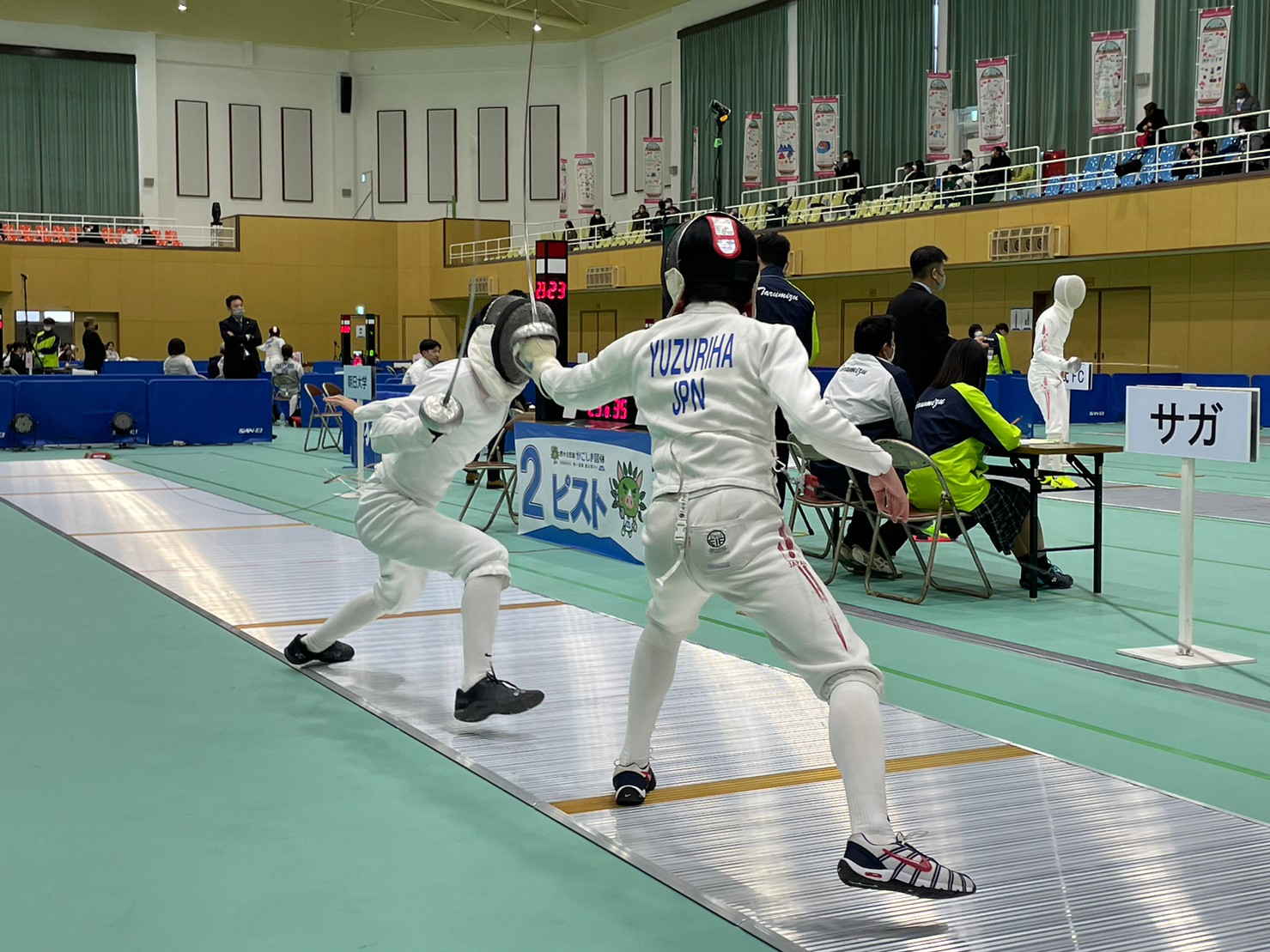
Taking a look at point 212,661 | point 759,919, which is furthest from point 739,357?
point 212,661

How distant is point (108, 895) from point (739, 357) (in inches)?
76.1

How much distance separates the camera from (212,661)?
17.1 ft

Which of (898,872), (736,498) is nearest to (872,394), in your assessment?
(736,498)

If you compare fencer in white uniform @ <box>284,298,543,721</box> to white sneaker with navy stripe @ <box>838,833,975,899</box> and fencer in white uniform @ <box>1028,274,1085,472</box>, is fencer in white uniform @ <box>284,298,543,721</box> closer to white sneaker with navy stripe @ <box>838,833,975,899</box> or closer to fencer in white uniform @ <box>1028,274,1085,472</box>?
white sneaker with navy stripe @ <box>838,833,975,899</box>

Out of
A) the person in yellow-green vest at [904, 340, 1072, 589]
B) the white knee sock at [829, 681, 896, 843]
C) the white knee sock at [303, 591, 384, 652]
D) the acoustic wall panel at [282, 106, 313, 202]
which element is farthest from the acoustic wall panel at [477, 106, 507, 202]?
the white knee sock at [829, 681, 896, 843]

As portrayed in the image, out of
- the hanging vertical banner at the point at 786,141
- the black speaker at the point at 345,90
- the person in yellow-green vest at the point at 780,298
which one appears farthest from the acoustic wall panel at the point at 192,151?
the person in yellow-green vest at the point at 780,298

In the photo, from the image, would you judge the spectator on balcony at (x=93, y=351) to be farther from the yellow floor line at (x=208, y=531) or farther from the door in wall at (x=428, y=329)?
the door in wall at (x=428, y=329)

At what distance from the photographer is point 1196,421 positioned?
4957 mm

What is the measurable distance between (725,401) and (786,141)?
2561cm

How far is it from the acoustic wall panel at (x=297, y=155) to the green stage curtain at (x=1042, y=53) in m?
18.8

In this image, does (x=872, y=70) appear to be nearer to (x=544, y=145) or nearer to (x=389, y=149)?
(x=544, y=145)

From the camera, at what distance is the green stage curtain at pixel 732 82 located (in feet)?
95.3

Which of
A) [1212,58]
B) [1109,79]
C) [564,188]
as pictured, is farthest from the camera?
[564,188]

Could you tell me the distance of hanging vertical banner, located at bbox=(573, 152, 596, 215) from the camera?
33.0 metres
